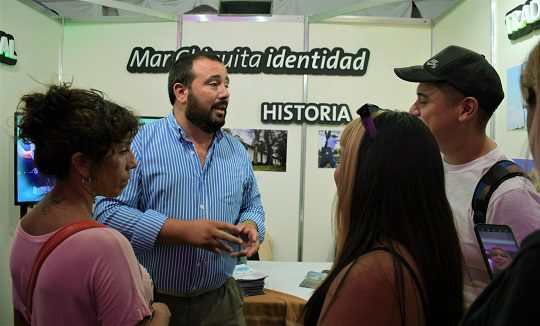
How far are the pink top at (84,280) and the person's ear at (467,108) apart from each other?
126 centimetres

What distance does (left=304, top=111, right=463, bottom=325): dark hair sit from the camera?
0.98 metres

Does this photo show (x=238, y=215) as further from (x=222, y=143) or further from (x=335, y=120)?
(x=335, y=120)

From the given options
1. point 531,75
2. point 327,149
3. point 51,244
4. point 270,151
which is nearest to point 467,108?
point 531,75

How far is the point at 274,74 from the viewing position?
453 centimetres

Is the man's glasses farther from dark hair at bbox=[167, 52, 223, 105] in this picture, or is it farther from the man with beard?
dark hair at bbox=[167, 52, 223, 105]

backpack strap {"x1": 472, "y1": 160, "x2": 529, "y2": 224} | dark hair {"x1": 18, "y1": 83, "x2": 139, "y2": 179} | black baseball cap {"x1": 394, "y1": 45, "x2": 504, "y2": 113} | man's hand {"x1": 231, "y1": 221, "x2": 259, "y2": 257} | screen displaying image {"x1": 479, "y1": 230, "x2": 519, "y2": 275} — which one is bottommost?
man's hand {"x1": 231, "y1": 221, "x2": 259, "y2": 257}

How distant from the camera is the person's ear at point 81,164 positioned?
3.90 feet

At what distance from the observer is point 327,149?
4.51 metres

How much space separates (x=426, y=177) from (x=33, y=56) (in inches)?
155

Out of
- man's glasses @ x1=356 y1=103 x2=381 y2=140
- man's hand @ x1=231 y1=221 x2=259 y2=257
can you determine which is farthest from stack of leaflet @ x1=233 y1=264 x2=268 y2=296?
man's glasses @ x1=356 y1=103 x2=381 y2=140

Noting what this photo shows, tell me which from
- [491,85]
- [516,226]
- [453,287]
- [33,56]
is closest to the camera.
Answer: [453,287]

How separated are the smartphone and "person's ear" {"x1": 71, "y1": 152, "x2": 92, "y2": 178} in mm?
1135

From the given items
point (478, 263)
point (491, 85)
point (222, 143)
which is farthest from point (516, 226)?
point (222, 143)

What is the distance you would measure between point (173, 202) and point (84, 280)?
3.25 ft
